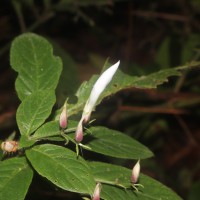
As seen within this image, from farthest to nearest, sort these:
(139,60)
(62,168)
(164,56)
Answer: (139,60) < (164,56) < (62,168)

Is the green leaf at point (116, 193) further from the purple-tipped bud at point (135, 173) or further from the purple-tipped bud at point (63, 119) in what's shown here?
the purple-tipped bud at point (63, 119)

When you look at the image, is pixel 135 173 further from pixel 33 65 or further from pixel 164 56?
pixel 164 56

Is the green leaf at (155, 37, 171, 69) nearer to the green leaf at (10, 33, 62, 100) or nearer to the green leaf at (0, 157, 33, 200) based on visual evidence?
the green leaf at (10, 33, 62, 100)

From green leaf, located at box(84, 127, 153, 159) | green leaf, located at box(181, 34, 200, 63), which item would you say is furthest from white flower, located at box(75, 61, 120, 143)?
green leaf, located at box(181, 34, 200, 63)

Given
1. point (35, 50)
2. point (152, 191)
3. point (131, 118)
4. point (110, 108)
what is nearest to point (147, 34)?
point (131, 118)

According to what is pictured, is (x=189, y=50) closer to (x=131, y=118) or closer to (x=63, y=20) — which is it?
(x=131, y=118)

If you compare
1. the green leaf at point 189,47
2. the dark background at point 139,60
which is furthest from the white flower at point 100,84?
the green leaf at point 189,47

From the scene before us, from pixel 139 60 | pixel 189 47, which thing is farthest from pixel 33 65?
pixel 139 60
